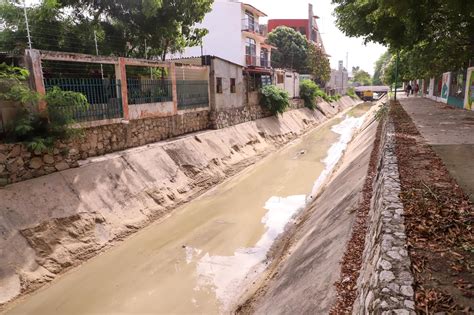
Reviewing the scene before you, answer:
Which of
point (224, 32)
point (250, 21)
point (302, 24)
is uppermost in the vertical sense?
point (302, 24)

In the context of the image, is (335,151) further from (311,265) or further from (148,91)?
(311,265)

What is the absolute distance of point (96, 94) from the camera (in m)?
12.0

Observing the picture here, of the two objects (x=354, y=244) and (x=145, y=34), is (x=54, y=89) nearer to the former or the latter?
(x=145, y=34)

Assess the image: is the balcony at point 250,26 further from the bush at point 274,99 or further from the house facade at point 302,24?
the house facade at point 302,24

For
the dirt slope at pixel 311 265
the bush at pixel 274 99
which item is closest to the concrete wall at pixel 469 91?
the bush at pixel 274 99

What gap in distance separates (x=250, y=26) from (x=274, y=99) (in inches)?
452

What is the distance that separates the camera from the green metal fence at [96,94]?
1094 cm

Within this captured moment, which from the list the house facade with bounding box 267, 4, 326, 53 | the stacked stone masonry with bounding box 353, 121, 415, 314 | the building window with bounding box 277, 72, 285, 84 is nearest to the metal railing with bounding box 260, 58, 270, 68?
the building window with bounding box 277, 72, 285, 84

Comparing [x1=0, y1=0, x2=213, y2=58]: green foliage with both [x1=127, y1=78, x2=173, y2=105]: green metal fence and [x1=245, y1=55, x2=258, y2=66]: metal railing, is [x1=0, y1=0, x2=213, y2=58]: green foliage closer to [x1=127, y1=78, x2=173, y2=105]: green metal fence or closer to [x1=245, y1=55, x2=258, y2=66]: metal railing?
[x1=127, y1=78, x2=173, y2=105]: green metal fence

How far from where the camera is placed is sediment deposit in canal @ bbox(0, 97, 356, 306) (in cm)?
781

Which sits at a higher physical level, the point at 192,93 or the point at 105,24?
the point at 105,24

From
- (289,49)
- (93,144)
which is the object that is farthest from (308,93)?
(93,144)

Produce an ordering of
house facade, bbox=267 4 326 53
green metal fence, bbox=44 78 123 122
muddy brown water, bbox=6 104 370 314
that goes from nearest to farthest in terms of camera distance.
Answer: muddy brown water, bbox=6 104 370 314, green metal fence, bbox=44 78 123 122, house facade, bbox=267 4 326 53

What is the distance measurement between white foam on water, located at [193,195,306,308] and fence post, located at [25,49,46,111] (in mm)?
6784
